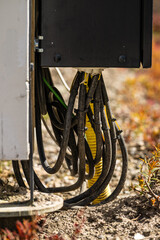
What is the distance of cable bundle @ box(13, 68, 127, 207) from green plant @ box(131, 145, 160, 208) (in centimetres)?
18

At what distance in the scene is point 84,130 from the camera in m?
2.56

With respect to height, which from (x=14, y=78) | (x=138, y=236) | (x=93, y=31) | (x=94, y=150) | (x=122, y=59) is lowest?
(x=138, y=236)

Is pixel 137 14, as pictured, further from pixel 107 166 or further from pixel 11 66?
pixel 107 166

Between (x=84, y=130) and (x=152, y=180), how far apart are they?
618 mm

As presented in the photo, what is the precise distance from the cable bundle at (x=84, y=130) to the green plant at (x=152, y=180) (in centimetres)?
18

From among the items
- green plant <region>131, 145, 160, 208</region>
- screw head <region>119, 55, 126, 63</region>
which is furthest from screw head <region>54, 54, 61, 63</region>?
green plant <region>131, 145, 160, 208</region>

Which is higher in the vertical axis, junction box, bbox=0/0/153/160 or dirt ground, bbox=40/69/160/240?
junction box, bbox=0/0/153/160

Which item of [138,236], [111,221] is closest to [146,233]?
[138,236]

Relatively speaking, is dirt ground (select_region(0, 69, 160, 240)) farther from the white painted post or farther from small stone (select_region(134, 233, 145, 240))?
the white painted post

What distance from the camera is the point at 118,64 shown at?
2.32 m

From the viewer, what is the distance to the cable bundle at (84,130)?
254 cm

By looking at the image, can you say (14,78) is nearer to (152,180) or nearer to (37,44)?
(37,44)

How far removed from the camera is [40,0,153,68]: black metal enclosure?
7.47ft

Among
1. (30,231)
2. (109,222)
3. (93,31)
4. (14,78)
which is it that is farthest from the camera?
(109,222)
